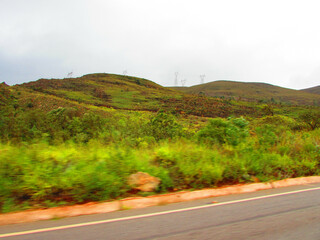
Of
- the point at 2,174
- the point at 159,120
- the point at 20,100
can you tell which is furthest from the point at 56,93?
the point at 2,174

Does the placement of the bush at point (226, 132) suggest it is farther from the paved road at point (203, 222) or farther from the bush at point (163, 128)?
the bush at point (163, 128)

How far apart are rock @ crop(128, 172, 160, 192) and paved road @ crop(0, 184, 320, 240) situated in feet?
2.47

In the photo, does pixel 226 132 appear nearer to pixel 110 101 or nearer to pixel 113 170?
pixel 113 170

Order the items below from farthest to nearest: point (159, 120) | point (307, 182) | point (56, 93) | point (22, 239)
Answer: point (56, 93) < point (159, 120) < point (307, 182) < point (22, 239)

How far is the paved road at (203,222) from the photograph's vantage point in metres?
3.17

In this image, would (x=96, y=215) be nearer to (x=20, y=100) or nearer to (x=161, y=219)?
(x=161, y=219)

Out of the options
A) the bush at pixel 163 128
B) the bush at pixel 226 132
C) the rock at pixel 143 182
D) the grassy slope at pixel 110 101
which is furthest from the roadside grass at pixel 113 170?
the grassy slope at pixel 110 101

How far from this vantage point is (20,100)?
4028cm

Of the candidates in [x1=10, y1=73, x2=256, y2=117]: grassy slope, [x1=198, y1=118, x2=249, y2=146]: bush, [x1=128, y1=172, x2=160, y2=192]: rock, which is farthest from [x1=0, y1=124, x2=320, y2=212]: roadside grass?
[x1=10, y1=73, x2=256, y2=117]: grassy slope

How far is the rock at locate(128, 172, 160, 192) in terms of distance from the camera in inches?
194

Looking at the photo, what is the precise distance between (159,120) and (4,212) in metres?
14.9

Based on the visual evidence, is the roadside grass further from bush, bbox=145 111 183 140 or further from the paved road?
bush, bbox=145 111 183 140

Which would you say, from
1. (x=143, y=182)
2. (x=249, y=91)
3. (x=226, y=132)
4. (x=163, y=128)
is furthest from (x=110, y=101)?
(x=249, y=91)

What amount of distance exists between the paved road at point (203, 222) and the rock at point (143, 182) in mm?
752
